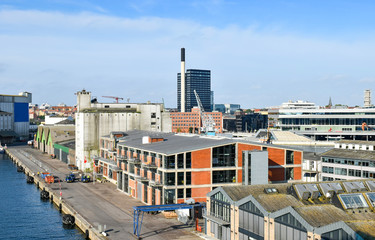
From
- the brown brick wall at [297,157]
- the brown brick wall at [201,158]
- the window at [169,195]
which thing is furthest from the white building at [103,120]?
the brown brick wall at [297,157]

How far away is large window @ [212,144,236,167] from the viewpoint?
84.4 m

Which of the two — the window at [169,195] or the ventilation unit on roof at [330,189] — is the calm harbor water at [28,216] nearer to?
the window at [169,195]

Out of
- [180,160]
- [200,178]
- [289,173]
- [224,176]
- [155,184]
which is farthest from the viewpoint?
[289,173]

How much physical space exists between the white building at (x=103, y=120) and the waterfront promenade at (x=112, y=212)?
15985mm

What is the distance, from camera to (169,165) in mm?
81875

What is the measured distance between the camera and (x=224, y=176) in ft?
280

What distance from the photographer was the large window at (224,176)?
84.6 metres

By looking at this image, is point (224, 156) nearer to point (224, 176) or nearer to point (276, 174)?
point (224, 176)

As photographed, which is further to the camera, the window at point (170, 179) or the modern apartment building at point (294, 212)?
the window at point (170, 179)

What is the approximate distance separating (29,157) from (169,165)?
394ft

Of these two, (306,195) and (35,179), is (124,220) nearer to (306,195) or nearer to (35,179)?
(306,195)

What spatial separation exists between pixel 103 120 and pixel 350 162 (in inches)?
3026

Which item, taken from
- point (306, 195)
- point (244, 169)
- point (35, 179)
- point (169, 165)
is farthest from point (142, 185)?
point (35, 179)

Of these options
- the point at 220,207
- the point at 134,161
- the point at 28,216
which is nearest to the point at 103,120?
the point at 134,161
